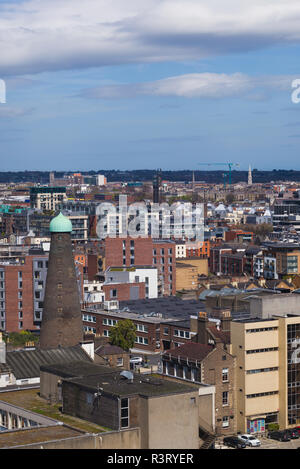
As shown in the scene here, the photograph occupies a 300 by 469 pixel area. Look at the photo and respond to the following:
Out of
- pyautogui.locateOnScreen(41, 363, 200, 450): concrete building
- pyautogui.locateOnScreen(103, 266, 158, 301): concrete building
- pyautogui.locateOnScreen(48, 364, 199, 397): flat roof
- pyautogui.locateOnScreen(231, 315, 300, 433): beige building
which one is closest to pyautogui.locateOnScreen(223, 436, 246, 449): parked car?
pyautogui.locateOnScreen(231, 315, 300, 433): beige building

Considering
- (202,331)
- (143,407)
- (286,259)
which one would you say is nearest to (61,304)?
(202,331)

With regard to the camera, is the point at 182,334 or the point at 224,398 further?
the point at 182,334

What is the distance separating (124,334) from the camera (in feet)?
218

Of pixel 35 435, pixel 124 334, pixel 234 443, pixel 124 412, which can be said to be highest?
pixel 124 412

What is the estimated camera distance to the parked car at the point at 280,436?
49.8m

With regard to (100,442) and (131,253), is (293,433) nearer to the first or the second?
(100,442)

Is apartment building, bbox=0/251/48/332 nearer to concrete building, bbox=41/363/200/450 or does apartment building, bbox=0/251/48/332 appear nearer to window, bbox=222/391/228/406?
window, bbox=222/391/228/406

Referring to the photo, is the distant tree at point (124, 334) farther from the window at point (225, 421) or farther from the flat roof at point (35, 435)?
the flat roof at point (35, 435)

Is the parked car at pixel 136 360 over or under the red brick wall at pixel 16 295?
under

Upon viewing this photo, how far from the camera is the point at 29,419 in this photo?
4056 centimetres

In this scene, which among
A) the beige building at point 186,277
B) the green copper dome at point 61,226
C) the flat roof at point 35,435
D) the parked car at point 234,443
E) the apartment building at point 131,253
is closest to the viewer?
the flat roof at point 35,435

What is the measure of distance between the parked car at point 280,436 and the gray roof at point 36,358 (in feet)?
32.9

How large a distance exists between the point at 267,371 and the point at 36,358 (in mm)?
11892

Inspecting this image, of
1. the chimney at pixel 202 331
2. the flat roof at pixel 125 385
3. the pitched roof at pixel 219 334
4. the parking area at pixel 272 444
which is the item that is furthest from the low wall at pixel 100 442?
the chimney at pixel 202 331
